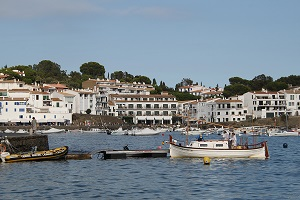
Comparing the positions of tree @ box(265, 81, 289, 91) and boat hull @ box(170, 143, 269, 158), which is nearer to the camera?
boat hull @ box(170, 143, 269, 158)

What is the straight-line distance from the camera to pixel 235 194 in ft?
109

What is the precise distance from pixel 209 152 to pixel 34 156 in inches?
595

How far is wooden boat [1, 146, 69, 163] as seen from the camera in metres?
47.4

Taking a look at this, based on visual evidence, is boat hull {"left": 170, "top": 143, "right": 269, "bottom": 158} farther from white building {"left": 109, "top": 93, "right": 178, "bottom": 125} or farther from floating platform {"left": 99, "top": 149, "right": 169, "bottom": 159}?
white building {"left": 109, "top": 93, "right": 178, "bottom": 125}

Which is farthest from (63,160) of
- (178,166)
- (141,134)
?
(141,134)

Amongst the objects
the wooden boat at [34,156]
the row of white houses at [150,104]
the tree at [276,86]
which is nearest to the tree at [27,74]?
the row of white houses at [150,104]

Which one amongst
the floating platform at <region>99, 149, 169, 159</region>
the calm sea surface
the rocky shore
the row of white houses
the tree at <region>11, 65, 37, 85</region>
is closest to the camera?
the calm sea surface

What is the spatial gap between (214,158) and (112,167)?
10041mm

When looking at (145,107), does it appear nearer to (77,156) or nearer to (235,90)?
(235,90)

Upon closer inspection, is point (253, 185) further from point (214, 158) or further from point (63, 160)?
point (63, 160)

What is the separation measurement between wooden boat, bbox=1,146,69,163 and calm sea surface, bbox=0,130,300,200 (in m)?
0.74

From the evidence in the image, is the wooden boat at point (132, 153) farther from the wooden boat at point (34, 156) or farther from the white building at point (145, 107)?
the white building at point (145, 107)

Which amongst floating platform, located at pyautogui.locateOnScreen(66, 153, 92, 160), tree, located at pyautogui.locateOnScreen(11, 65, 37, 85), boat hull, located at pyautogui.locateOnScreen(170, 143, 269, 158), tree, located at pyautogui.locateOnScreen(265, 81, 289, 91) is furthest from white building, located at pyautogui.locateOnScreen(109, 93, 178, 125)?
boat hull, located at pyautogui.locateOnScreen(170, 143, 269, 158)

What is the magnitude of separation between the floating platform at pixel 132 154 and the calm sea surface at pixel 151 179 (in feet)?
4.45
